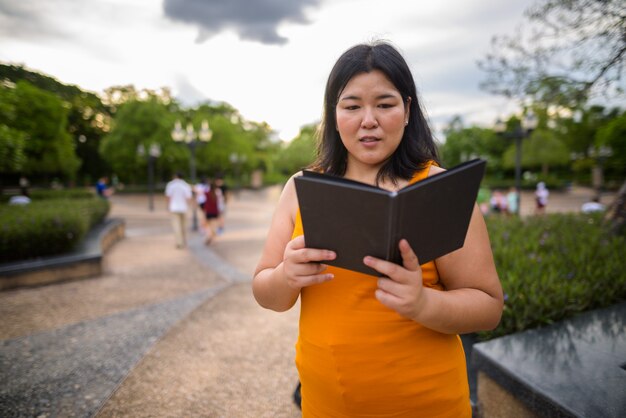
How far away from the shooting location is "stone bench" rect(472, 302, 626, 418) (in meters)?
1.85

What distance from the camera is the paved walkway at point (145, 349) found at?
107 inches

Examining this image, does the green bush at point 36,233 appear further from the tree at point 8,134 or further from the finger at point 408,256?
the finger at point 408,256

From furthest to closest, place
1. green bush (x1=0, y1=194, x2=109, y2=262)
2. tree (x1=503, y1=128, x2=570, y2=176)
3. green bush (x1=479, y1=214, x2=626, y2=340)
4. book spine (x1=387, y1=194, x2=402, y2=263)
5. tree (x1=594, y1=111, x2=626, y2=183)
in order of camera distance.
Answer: tree (x1=503, y1=128, x2=570, y2=176)
green bush (x1=0, y1=194, x2=109, y2=262)
tree (x1=594, y1=111, x2=626, y2=183)
green bush (x1=479, y1=214, x2=626, y2=340)
book spine (x1=387, y1=194, x2=402, y2=263)

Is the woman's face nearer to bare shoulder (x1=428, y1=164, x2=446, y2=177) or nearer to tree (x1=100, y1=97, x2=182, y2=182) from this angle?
bare shoulder (x1=428, y1=164, x2=446, y2=177)

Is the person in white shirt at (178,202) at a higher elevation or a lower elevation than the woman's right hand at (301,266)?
lower

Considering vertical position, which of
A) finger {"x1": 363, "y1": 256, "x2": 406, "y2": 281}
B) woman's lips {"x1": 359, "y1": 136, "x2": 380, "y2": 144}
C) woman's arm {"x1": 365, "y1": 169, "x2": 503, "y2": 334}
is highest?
woman's lips {"x1": 359, "y1": 136, "x2": 380, "y2": 144}

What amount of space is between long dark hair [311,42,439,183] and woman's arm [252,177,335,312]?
239mm

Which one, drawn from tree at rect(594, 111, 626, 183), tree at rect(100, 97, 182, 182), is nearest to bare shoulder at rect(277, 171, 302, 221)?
tree at rect(594, 111, 626, 183)

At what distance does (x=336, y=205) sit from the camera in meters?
0.86

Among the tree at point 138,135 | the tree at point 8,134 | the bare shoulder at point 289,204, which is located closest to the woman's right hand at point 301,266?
the bare shoulder at point 289,204

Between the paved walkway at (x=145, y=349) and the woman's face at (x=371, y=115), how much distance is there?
2.39 metres

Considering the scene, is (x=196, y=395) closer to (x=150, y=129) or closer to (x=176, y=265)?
(x=176, y=265)

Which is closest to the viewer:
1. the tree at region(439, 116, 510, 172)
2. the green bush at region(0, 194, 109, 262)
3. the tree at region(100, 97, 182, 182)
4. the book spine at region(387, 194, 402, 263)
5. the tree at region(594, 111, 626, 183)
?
the book spine at region(387, 194, 402, 263)

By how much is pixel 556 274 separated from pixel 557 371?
5.71ft
